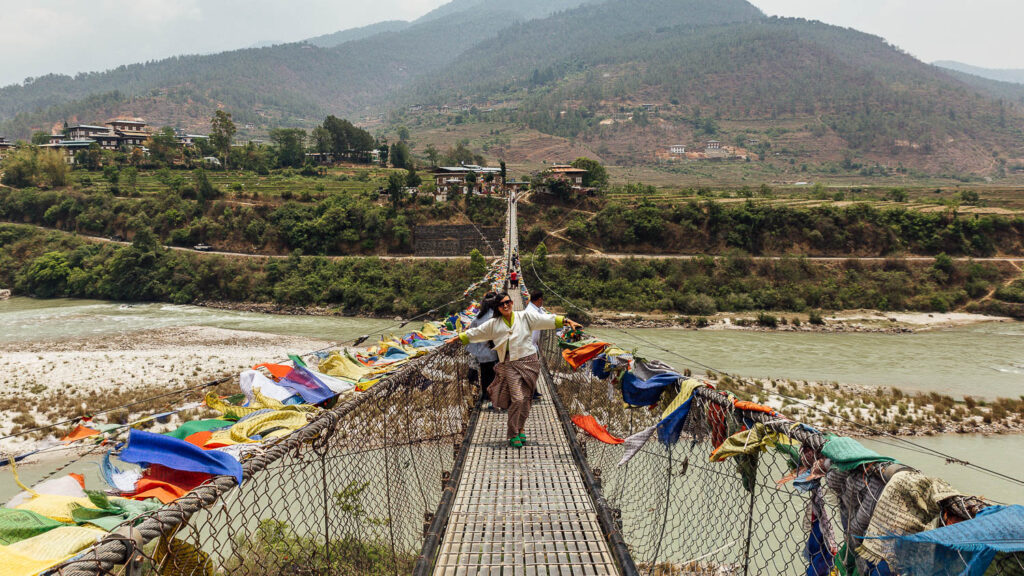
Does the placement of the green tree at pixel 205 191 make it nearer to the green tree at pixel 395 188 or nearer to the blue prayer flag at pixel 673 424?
the green tree at pixel 395 188

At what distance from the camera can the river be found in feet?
31.0

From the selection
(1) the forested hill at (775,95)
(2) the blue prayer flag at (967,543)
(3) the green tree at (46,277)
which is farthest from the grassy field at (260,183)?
(1) the forested hill at (775,95)

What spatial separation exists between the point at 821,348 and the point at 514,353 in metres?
17.9

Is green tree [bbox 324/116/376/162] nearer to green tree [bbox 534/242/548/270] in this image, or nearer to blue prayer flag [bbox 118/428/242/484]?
green tree [bbox 534/242/548/270]

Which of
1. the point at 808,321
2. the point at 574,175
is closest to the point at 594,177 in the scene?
the point at 574,175

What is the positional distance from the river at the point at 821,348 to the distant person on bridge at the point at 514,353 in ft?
20.5

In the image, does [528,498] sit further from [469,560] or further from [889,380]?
[889,380]

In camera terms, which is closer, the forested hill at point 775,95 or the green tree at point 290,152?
the green tree at point 290,152

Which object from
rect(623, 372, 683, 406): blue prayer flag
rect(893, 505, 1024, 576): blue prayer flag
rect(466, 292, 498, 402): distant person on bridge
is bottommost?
rect(466, 292, 498, 402): distant person on bridge

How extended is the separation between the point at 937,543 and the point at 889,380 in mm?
16077

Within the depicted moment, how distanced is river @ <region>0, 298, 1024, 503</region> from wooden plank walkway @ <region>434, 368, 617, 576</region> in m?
6.49

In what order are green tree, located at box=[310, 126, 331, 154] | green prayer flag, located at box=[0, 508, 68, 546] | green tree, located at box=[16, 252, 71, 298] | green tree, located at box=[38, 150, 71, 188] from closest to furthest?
green prayer flag, located at box=[0, 508, 68, 546] → green tree, located at box=[16, 252, 71, 298] → green tree, located at box=[38, 150, 71, 188] → green tree, located at box=[310, 126, 331, 154]

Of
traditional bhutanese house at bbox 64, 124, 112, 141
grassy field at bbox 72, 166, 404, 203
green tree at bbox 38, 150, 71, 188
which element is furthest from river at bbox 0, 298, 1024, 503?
traditional bhutanese house at bbox 64, 124, 112, 141

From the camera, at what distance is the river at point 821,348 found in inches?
372
